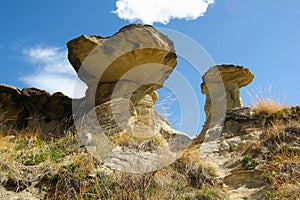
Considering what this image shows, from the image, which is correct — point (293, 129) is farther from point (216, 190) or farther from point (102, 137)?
point (102, 137)

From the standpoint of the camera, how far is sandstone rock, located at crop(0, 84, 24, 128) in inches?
390

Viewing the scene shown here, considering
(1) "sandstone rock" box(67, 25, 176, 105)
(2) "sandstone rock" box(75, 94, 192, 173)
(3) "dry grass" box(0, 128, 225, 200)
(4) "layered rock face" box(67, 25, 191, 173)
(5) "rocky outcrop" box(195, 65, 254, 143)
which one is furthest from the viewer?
(5) "rocky outcrop" box(195, 65, 254, 143)

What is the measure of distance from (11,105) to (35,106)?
28.3 inches

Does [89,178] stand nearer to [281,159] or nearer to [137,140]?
[137,140]

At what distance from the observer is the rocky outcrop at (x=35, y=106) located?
10102 millimetres

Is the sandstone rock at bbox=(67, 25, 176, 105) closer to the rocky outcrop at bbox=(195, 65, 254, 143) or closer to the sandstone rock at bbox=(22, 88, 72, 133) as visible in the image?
the sandstone rock at bbox=(22, 88, 72, 133)

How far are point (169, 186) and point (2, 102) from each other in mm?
7124

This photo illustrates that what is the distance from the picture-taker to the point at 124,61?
971cm

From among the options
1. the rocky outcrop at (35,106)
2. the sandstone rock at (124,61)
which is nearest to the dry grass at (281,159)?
the sandstone rock at (124,61)

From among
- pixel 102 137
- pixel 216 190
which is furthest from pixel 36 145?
pixel 216 190

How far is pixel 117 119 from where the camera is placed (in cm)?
818

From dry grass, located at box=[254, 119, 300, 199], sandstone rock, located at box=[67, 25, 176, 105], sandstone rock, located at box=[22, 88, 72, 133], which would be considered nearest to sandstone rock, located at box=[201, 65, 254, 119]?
sandstone rock, located at box=[67, 25, 176, 105]

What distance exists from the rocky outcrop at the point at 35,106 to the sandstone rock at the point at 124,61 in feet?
2.99

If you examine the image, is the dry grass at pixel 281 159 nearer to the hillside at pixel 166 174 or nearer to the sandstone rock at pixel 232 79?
the hillside at pixel 166 174
